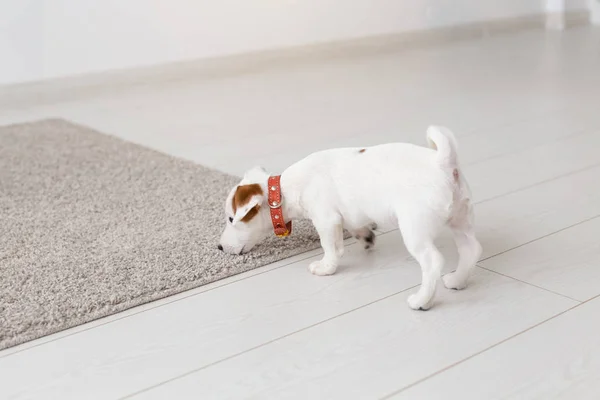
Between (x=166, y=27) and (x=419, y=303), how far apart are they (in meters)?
3.01

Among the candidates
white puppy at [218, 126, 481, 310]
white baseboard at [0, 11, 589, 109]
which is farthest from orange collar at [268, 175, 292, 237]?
white baseboard at [0, 11, 589, 109]

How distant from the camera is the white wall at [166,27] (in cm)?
367

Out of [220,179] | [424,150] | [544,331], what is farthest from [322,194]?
[220,179]

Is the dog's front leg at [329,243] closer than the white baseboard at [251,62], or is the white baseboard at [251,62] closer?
the dog's front leg at [329,243]

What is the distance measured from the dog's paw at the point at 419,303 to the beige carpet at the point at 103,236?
0.36 m

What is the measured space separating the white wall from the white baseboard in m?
0.04

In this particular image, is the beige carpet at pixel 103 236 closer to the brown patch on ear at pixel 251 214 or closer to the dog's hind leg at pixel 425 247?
the brown patch on ear at pixel 251 214

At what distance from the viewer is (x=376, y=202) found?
1428mm

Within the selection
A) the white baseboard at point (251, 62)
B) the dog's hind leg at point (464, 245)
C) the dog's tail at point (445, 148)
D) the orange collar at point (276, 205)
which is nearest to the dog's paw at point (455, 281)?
the dog's hind leg at point (464, 245)

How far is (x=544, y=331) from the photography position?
126 cm

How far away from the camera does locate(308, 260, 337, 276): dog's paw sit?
5.02 ft

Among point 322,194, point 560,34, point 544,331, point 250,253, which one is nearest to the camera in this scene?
point 544,331

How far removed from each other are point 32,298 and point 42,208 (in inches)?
24.3

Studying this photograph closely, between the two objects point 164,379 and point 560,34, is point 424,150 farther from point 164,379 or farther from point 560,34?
point 560,34
